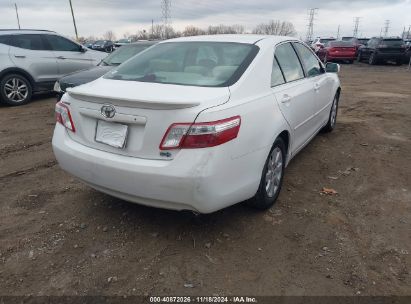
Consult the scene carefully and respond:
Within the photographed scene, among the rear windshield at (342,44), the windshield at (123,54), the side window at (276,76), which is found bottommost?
the rear windshield at (342,44)

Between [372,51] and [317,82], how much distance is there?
19665 millimetres

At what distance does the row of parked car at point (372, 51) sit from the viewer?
69.4 ft

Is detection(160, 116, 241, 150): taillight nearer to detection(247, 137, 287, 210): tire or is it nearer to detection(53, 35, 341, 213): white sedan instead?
detection(53, 35, 341, 213): white sedan

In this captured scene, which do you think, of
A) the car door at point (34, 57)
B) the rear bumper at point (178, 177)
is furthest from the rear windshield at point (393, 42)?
the rear bumper at point (178, 177)

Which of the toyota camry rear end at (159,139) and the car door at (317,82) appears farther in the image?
the car door at (317,82)

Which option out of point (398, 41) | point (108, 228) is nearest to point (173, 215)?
point (108, 228)

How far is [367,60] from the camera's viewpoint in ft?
76.8

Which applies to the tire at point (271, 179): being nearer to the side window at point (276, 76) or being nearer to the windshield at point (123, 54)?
the side window at point (276, 76)

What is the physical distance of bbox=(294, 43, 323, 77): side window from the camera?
4598mm

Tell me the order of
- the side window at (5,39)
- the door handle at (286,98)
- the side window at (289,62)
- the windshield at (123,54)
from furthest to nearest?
1. the side window at (5,39)
2. the windshield at (123,54)
3. the side window at (289,62)
4. the door handle at (286,98)

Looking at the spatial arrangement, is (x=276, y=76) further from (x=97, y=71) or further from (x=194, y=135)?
(x=97, y=71)

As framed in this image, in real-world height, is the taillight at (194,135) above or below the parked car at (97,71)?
above

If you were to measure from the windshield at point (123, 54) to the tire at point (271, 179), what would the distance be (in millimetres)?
5441

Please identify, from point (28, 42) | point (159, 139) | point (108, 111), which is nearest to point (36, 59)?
point (28, 42)
